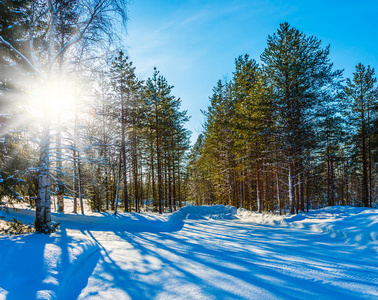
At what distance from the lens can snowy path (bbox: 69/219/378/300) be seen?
3.19 metres

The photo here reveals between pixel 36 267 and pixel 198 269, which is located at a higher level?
pixel 36 267

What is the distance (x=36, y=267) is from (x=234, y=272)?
3.85m

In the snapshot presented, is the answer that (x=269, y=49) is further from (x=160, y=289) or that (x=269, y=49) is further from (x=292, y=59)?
(x=160, y=289)

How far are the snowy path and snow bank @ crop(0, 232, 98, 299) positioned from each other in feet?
1.02

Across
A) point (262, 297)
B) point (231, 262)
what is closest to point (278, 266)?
point (231, 262)

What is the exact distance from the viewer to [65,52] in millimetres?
7562

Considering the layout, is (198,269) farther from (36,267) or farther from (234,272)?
(36,267)

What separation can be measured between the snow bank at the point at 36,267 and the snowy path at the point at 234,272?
0.31 metres

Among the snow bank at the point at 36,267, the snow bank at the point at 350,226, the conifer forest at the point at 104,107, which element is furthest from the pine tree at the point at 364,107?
the snow bank at the point at 36,267

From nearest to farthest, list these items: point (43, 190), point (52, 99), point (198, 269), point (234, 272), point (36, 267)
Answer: point (36, 267) < point (234, 272) < point (198, 269) < point (43, 190) < point (52, 99)

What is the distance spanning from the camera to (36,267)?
138 inches

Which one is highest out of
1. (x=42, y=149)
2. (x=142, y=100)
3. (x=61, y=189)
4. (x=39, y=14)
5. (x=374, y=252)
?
(x=142, y=100)

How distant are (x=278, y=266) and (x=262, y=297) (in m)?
1.53

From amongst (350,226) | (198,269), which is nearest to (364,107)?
(350,226)
